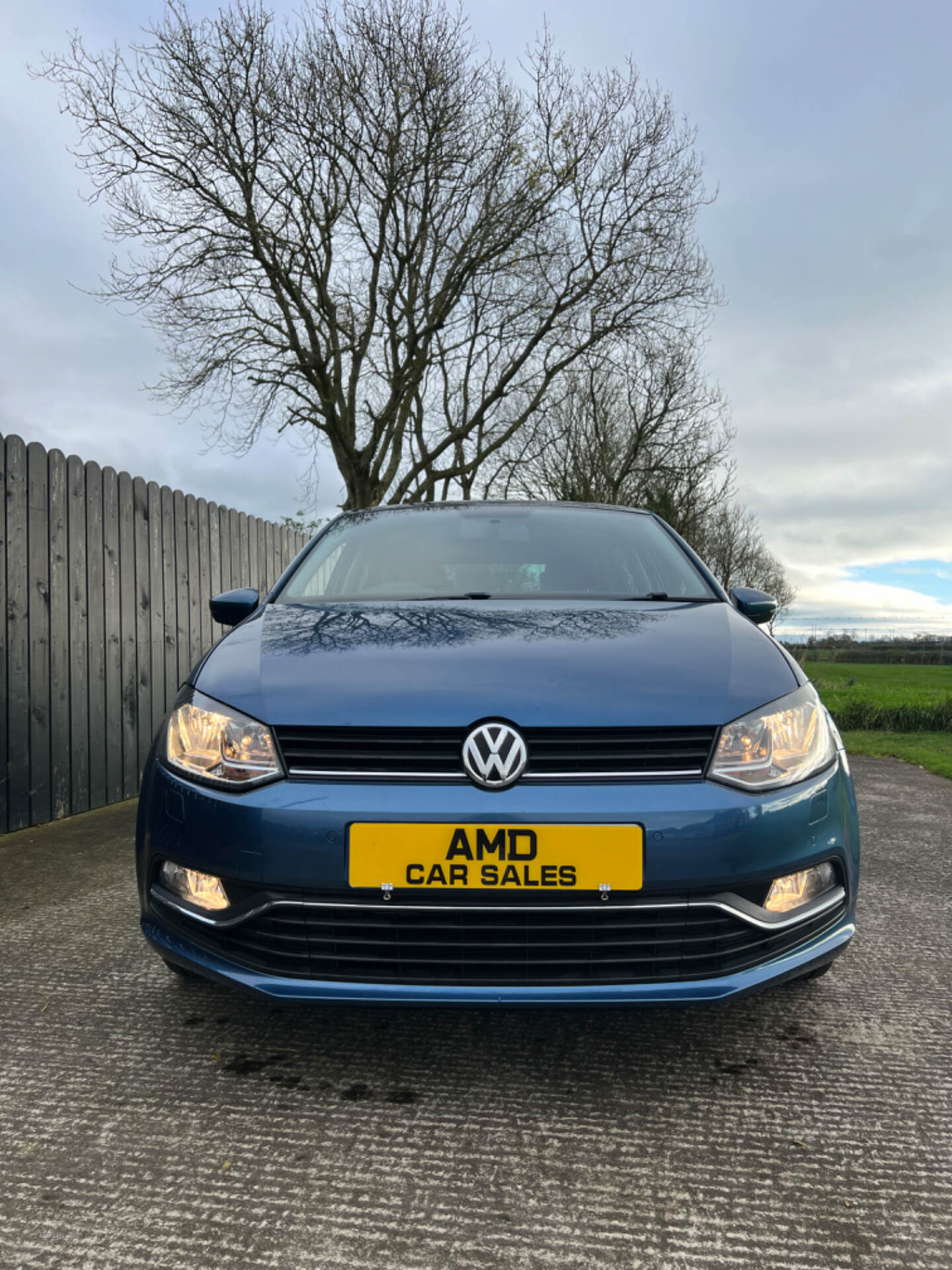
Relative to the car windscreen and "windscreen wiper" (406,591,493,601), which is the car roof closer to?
the car windscreen

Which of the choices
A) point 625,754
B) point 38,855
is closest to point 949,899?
point 625,754

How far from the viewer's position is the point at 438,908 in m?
1.64

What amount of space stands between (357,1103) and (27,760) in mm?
3491

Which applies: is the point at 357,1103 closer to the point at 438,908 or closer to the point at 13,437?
the point at 438,908

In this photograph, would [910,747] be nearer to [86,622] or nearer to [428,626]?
[86,622]

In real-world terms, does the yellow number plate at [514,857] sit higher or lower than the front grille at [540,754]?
lower

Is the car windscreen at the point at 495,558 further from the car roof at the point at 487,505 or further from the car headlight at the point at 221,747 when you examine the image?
the car headlight at the point at 221,747

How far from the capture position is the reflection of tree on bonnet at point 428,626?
2.09m

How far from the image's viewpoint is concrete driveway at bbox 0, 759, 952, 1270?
140 centimetres

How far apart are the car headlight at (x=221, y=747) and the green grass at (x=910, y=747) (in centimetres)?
590

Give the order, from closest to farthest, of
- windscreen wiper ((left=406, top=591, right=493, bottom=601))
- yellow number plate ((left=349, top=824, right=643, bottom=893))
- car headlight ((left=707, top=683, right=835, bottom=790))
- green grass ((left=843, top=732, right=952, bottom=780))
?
1. yellow number plate ((left=349, top=824, right=643, bottom=893))
2. car headlight ((left=707, top=683, right=835, bottom=790))
3. windscreen wiper ((left=406, top=591, right=493, bottom=601))
4. green grass ((left=843, top=732, right=952, bottom=780))

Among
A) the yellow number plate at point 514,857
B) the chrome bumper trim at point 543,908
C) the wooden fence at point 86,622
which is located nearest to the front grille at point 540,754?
the yellow number plate at point 514,857

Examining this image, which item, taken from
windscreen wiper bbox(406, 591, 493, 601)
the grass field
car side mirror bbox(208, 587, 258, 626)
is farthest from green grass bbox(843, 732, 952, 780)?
car side mirror bbox(208, 587, 258, 626)

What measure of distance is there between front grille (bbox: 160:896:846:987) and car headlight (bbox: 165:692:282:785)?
0.92 feet
